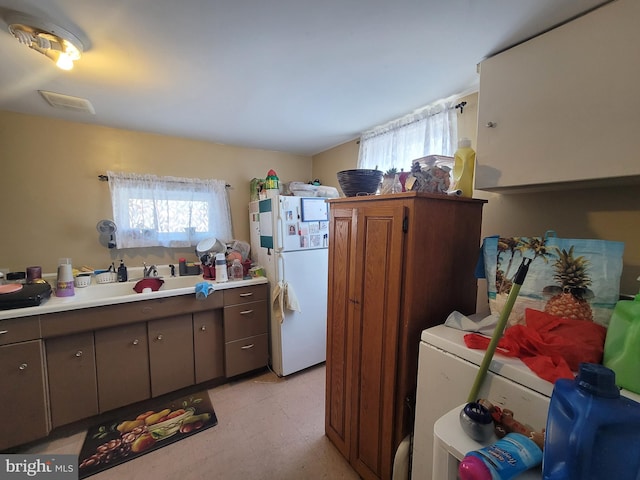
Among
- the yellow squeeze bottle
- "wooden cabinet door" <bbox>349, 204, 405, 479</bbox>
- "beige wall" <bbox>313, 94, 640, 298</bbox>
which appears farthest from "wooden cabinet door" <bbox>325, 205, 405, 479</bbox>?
"beige wall" <bbox>313, 94, 640, 298</bbox>

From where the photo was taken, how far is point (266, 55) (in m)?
1.25

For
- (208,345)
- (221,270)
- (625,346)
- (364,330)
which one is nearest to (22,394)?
(208,345)

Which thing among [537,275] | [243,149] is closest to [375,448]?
[537,275]

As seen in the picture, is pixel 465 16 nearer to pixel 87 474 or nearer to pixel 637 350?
pixel 637 350

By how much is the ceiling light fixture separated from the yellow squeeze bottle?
1.83 metres

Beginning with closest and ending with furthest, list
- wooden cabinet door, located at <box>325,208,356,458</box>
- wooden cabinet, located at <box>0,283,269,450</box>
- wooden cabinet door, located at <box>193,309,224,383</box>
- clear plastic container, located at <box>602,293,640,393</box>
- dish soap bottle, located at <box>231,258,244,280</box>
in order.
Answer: clear plastic container, located at <box>602,293,640,393</box>
wooden cabinet door, located at <box>325,208,356,458</box>
wooden cabinet, located at <box>0,283,269,450</box>
wooden cabinet door, located at <box>193,309,224,383</box>
dish soap bottle, located at <box>231,258,244,280</box>

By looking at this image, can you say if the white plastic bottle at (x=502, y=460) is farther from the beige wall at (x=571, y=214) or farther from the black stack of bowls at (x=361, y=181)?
the black stack of bowls at (x=361, y=181)

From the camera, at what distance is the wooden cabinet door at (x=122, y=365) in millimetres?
1771

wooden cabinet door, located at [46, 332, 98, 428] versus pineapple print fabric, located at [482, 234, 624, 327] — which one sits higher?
pineapple print fabric, located at [482, 234, 624, 327]

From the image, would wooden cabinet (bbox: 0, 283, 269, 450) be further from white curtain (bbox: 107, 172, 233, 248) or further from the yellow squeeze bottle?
the yellow squeeze bottle

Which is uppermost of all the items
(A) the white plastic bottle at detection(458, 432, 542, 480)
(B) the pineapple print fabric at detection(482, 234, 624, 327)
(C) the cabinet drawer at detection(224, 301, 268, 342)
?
(B) the pineapple print fabric at detection(482, 234, 624, 327)

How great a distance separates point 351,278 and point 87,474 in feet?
6.00

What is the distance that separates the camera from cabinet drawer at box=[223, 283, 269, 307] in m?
2.18

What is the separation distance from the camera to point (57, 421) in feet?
5.40
